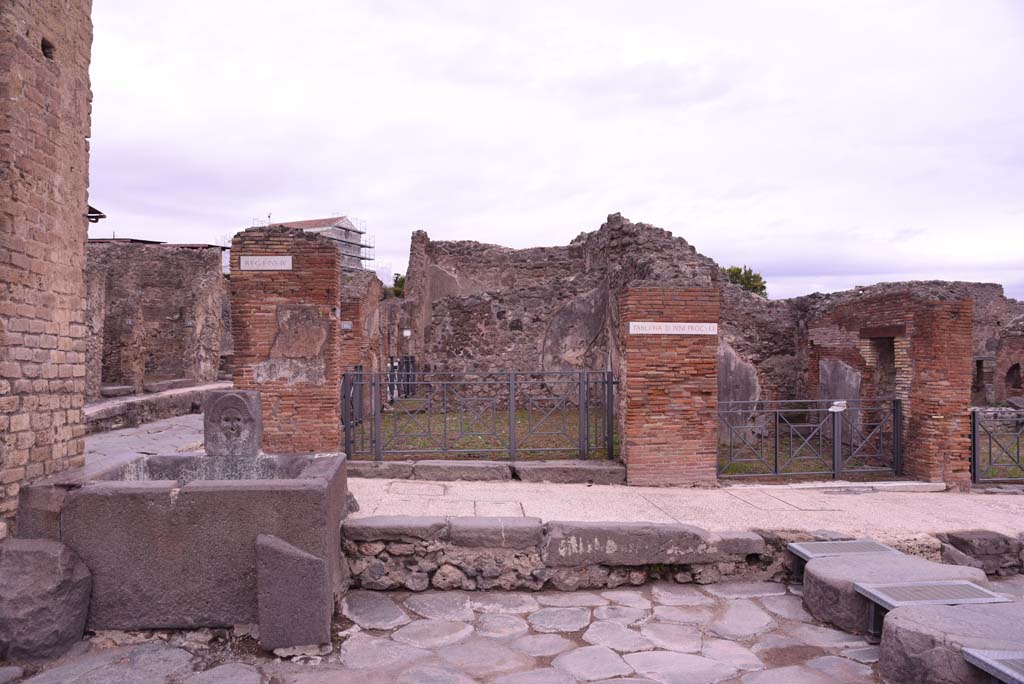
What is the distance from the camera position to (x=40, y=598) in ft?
12.6

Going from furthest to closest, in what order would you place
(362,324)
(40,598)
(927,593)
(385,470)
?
1. (362,324)
2. (385,470)
3. (927,593)
4. (40,598)

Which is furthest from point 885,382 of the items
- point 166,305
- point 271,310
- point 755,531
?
point 166,305

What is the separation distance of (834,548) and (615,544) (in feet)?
5.50

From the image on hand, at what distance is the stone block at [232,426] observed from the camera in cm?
543

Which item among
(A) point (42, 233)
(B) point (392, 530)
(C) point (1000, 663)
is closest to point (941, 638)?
(C) point (1000, 663)

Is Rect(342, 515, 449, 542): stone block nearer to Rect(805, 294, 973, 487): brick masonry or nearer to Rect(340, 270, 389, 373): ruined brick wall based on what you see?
Rect(340, 270, 389, 373): ruined brick wall

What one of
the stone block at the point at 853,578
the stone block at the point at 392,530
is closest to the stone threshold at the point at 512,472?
the stone block at the point at 392,530

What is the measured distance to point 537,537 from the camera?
513cm

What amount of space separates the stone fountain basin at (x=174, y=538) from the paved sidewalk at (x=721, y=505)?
59.8 inches

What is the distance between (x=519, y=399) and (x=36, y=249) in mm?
10849

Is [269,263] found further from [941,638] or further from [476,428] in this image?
[941,638]

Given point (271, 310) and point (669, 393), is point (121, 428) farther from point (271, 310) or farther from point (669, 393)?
point (669, 393)

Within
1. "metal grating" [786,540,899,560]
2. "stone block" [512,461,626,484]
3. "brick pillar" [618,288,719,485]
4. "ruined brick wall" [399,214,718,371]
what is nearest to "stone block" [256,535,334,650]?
"metal grating" [786,540,899,560]

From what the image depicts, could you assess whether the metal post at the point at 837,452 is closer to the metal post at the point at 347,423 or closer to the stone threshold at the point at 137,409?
the metal post at the point at 347,423
